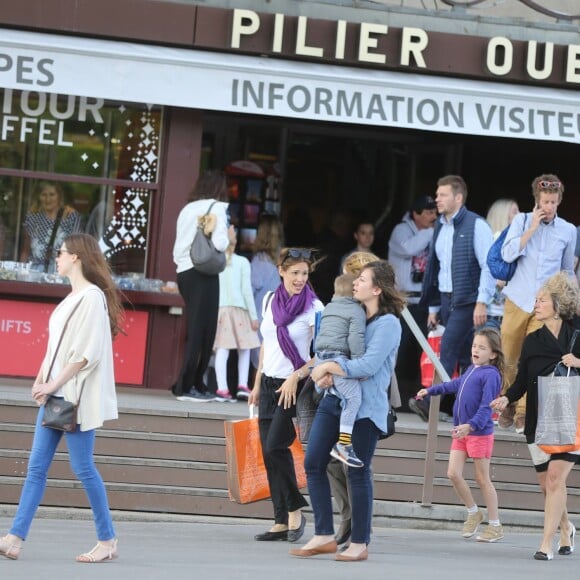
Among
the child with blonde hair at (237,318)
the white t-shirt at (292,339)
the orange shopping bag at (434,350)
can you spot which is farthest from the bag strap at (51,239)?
the white t-shirt at (292,339)

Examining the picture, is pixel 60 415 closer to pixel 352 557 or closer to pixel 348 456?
pixel 348 456

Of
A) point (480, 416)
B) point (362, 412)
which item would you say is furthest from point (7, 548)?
point (480, 416)

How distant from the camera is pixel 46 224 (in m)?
12.3

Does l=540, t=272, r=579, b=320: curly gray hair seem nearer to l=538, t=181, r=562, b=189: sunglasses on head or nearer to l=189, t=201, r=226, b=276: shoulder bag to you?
l=538, t=181, r=562, b=189: sunglasses on head

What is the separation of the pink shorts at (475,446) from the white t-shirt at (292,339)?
4.50 feet

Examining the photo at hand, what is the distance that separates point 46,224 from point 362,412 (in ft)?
17.7

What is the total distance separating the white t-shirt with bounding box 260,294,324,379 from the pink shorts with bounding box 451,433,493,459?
1370 millimetres

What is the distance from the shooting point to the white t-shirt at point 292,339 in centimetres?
846

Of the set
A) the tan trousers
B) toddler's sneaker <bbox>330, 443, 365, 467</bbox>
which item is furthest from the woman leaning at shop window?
toddler's sneaker <bbox>330, 443, 365, 467</bbox>

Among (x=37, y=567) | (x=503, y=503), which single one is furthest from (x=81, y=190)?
(x=37, y=567)

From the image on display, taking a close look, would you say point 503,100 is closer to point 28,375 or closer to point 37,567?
point 28,375

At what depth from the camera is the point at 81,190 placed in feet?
40.6

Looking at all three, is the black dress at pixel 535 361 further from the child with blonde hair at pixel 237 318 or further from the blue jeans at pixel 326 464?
the child with blonde hair at pixel 237 318

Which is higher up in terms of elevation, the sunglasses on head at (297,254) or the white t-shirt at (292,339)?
the sunglasses on head at (297,254)
